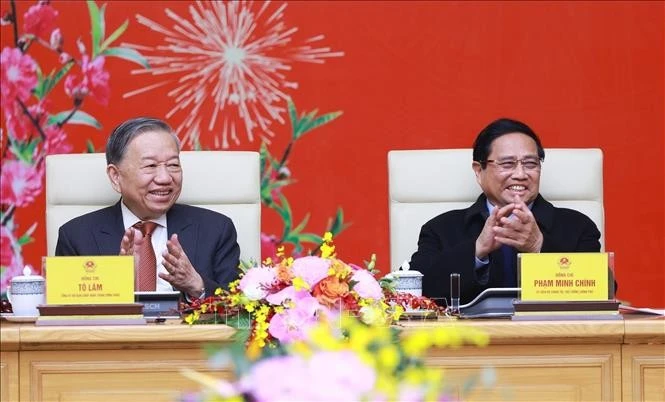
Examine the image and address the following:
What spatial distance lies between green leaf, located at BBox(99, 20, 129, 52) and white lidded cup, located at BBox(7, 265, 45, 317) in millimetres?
1646

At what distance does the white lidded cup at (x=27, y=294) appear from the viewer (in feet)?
7.91

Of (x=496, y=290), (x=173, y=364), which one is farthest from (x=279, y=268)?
(x=496, y=290)

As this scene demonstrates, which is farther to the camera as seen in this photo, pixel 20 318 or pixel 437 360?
pixel 20 318

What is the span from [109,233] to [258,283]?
98cm

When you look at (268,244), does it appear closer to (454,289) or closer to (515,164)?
(515,164)

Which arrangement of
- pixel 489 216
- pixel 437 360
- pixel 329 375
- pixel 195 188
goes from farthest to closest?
pixel 195 188, pixel 489 216, pixel 437 360, pixel 329 375

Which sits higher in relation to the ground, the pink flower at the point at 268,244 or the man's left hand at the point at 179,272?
the pink flower at the point at 268,244

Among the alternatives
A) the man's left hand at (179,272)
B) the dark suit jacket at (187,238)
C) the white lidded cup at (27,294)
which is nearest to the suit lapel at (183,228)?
the dark suit jacket at (187,238)

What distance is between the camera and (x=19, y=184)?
13.0 ft

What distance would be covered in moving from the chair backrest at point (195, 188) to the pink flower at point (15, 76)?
0.86 m

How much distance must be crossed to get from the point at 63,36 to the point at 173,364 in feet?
6.56

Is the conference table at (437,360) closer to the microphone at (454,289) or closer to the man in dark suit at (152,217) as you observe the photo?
the microphone at (454,289)

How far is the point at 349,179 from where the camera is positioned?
397 cm

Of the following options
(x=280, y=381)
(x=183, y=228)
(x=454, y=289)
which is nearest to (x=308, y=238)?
(x=183, y=228)
